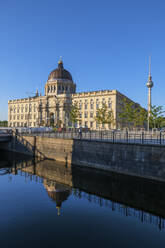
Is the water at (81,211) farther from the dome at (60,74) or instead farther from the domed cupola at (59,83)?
the dome at (60,74)

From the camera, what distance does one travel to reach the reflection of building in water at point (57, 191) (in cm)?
1498

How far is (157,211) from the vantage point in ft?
42.5

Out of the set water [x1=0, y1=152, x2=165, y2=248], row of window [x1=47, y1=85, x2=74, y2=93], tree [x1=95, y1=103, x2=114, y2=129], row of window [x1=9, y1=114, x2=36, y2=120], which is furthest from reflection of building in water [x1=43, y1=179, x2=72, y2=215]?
row of window [x1=47, y1=85, x2=74, y2=93]

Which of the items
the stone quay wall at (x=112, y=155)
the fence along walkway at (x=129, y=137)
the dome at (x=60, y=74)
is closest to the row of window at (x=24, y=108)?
the dome at (x=60, y=74)

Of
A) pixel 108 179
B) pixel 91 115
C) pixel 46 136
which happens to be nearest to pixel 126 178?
pixel 108 179

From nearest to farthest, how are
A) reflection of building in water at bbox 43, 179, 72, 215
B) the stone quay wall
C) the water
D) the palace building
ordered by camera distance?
the water
reflection of building in water at bbox 43, 179, 72, 215
the stone quay wall
the palace building

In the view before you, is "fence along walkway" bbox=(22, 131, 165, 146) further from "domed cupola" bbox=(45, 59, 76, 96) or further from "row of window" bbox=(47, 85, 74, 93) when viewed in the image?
"row of window" bbox=(47, 85, 74, 93)

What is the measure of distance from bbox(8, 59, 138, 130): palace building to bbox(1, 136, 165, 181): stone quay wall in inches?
1659

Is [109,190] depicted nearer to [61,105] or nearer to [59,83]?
[61,105]

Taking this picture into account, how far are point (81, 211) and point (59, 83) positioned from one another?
91.2m

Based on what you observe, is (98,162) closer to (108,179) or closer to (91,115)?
(108,179)

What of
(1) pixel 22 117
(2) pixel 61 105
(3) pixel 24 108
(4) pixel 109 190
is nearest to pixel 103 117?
(2) pixel 61 105

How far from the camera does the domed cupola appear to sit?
98500 millimetres

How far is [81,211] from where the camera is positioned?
1304 cm
